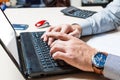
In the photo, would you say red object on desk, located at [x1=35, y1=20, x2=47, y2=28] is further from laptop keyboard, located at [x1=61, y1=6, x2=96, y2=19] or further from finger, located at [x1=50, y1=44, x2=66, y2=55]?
finger, located at [x1=50, y1=44, x2=66, y2=55]

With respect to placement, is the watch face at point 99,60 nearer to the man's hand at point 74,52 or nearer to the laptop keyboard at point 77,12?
the man's hand at point 74,52

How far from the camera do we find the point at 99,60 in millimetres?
713

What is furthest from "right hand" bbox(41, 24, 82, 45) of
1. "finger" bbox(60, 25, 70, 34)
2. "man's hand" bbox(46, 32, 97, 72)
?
"man's hand" bbox(46, 32, 97, 72)

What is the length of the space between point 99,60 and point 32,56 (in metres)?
0.24

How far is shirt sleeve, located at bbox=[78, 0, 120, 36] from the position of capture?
104 centimetres

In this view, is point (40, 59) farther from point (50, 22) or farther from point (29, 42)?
point (50, 22)

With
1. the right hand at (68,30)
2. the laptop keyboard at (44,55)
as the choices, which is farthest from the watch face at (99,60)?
the right hand at (68,30)

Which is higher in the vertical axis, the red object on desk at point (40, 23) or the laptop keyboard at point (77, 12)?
the red object on desk at point (40, 23)

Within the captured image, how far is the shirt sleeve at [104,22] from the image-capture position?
3.42 ft

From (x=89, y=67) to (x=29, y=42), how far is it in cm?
32

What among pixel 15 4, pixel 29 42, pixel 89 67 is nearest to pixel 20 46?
pixel 29 42

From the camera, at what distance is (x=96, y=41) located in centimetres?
97

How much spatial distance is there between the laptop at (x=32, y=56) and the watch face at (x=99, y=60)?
0.23ft

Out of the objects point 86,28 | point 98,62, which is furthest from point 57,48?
point 86,28
